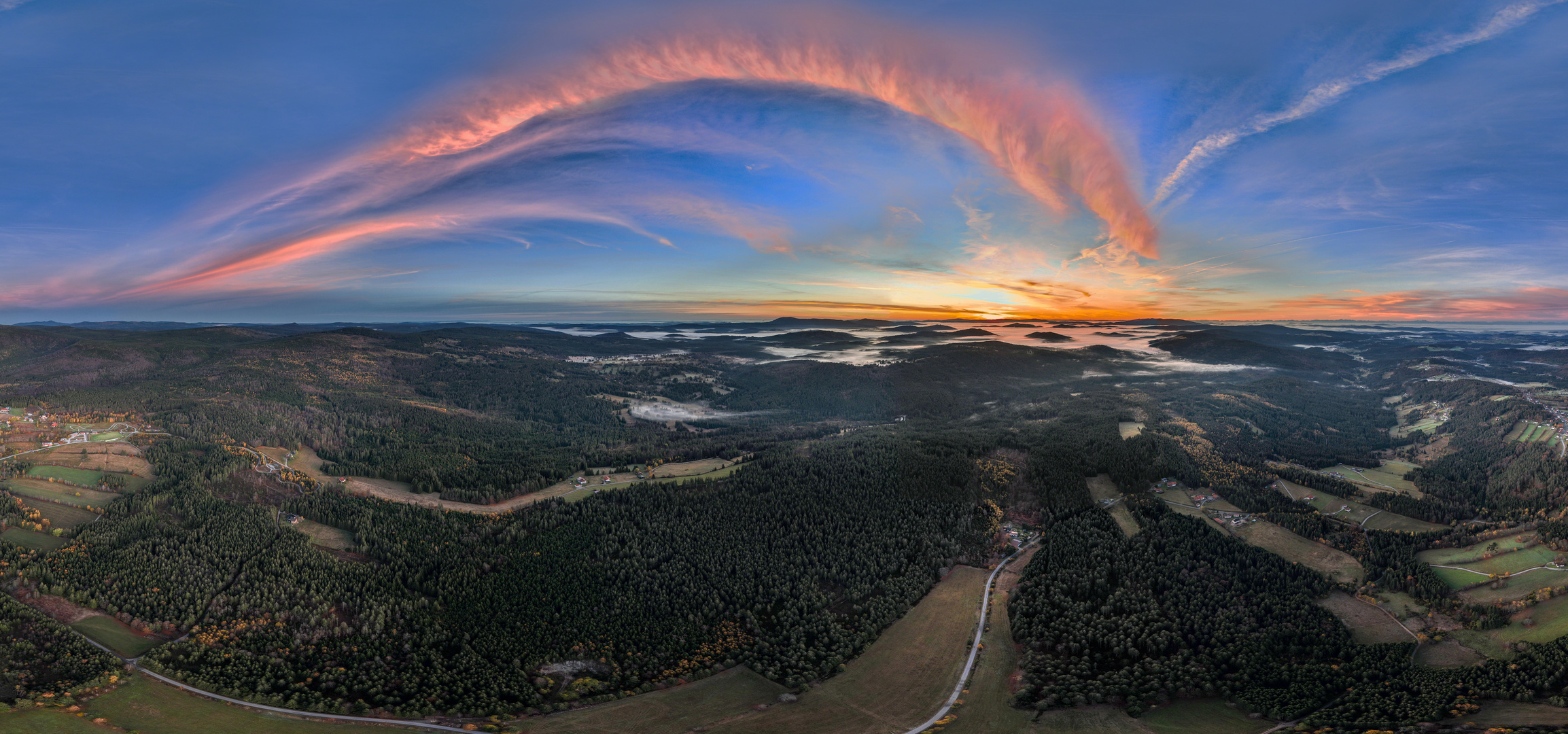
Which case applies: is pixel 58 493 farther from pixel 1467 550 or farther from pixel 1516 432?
pixel 1516 432

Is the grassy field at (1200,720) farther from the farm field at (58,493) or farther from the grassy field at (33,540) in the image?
the farm field at (58,493)

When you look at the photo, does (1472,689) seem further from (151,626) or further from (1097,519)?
(151,626)

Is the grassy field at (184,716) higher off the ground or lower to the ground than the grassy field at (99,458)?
lower

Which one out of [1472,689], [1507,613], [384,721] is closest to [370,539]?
[384,721]

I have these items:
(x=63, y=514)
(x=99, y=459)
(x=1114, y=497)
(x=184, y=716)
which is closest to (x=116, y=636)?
(x=184, y=716)

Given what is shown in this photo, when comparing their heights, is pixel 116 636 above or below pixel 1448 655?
above

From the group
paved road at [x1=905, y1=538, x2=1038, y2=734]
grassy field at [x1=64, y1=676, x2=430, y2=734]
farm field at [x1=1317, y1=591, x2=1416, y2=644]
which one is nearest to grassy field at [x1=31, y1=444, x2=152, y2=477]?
grassy field at [x1=64, y1=676, x2=430, y2=734]

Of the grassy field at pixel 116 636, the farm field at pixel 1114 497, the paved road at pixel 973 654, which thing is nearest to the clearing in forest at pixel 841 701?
the paved road at pixel 973 654
